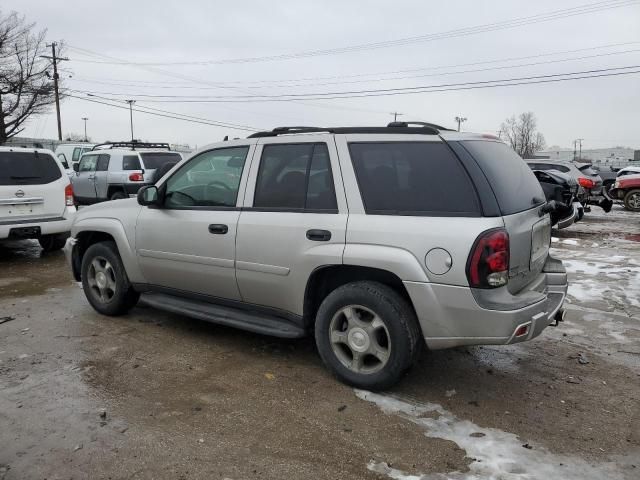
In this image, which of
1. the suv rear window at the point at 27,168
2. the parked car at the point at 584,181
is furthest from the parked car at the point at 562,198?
the suv rear window at the point at 27,168

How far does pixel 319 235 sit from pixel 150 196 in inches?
72.7

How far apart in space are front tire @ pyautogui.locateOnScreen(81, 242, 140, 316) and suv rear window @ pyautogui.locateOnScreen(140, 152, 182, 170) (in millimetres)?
9126

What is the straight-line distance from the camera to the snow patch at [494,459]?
280cm

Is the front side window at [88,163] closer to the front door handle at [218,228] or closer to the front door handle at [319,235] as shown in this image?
the front door handle at [218,228]

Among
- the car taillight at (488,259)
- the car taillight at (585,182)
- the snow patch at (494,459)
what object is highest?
the car taillight at (585,182)

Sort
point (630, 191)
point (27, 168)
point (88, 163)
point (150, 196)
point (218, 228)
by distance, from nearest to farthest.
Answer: point (218, 228)
point (150, 196)
point (27, 168)
point (88, 163)
point (630, 191)

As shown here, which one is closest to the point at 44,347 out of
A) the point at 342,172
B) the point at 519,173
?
the point at 342,172

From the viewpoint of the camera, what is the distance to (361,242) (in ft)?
11.8

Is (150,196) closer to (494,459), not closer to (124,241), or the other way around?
(124,241)

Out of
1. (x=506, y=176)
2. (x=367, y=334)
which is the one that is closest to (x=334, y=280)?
(x=367, y=334)

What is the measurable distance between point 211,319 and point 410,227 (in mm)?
1921

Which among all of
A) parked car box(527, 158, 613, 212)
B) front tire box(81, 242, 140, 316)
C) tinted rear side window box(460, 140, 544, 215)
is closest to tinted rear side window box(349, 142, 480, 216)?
tinted rear side window box(460, 140, 544, 215)

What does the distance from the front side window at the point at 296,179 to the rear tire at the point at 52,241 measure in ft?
20.6

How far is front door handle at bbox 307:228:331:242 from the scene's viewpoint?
12.3ft
